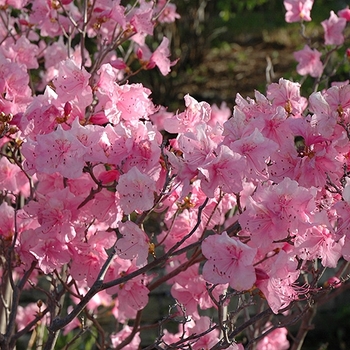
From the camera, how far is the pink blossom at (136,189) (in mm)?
1582

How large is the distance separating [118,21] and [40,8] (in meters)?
0.51

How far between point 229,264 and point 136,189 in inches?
10.7

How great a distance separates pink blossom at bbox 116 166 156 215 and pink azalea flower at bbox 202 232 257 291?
181mm

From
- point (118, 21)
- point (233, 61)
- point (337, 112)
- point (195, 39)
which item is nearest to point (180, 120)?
point (337, 112)

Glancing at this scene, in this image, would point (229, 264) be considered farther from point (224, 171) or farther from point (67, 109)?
point (67, 109)

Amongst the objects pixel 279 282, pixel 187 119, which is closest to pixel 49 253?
pixel 187 119

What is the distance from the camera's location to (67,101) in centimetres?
182

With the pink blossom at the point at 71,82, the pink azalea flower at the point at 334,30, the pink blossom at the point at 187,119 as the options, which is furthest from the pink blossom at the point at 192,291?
the pink azalea flower at the point at 334,30

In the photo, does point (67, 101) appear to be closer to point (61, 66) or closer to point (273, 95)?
point (61, 66)

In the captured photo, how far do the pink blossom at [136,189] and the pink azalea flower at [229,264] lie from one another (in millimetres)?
181

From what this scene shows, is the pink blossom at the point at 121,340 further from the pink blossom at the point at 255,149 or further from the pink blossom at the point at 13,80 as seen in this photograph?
the pink blossom at the point at 255,149

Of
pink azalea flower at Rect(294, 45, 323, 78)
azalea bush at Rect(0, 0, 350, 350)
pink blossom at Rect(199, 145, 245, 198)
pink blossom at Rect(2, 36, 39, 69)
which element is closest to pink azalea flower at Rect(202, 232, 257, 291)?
azalea bush at Rect(0, 0, 350, 350)

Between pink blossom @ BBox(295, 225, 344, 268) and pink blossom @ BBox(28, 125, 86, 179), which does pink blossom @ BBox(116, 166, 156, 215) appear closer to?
pink blossom @ BBox(28, 125, 86, 179)

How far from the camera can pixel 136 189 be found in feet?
5.23
